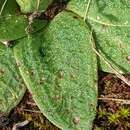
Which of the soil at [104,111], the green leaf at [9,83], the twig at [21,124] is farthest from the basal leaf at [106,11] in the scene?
the twig at [21,124]

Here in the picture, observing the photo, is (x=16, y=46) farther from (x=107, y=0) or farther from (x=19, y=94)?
(x=107, y=0)

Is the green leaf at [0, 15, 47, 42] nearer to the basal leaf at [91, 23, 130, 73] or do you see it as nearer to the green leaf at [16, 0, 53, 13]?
the green leaf at [16, 0, 53, 13]

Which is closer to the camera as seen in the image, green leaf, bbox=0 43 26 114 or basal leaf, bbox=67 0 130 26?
green leaf, bbox=0 43 26 114

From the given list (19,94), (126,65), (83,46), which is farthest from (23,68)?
(126,65)

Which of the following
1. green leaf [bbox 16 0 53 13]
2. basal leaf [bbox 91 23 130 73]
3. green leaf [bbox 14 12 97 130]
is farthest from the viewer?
green leaf [bbox 16 0 53 13]

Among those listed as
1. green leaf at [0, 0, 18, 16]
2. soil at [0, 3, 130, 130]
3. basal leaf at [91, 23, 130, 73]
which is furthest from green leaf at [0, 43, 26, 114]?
basal leaf at [91, 23, 130, 73]
